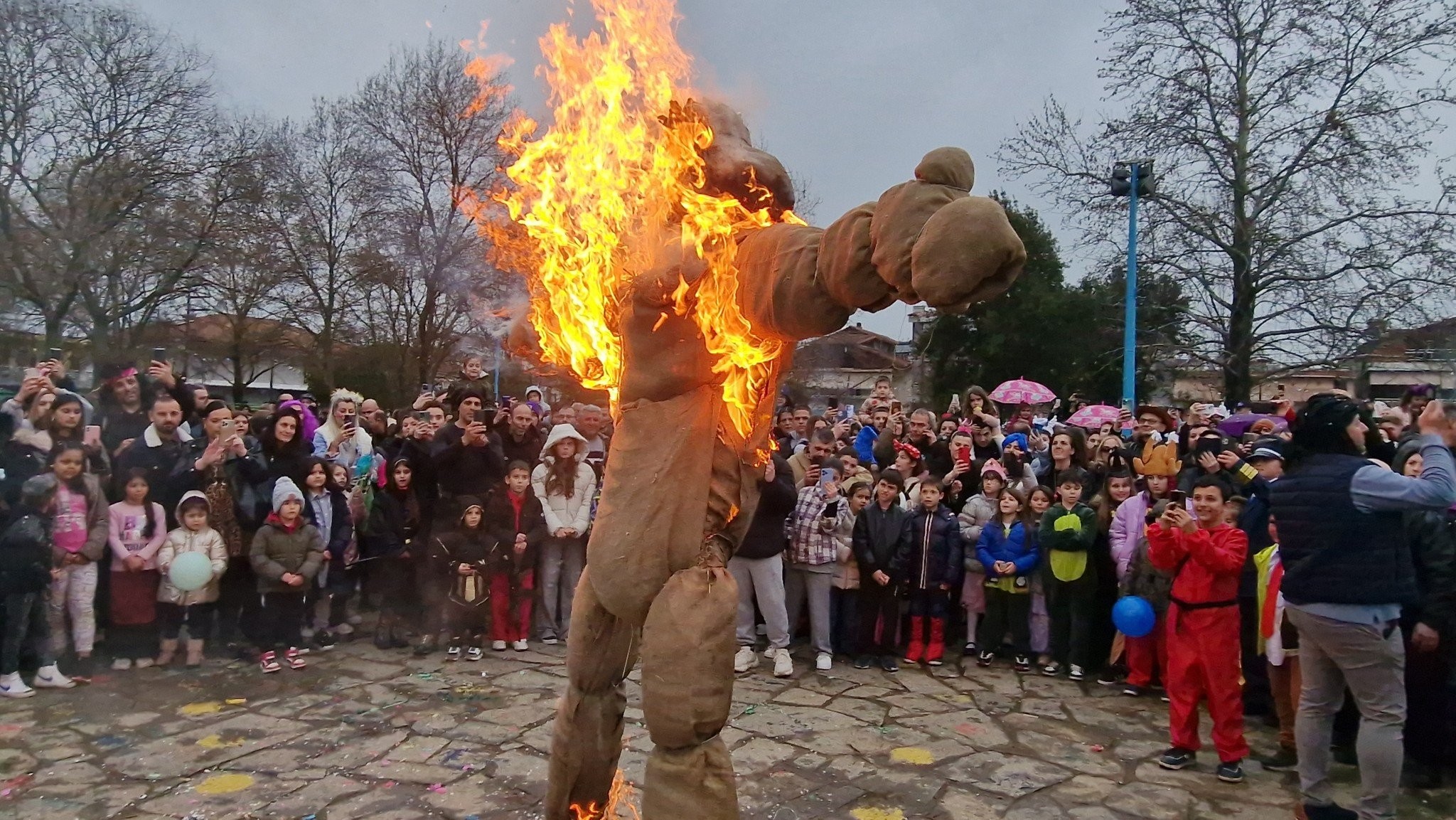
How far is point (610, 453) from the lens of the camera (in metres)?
3.06

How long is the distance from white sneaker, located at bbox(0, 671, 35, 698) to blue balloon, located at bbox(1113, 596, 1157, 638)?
7.42 metres

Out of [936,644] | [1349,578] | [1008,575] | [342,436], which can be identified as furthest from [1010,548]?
[342,436]

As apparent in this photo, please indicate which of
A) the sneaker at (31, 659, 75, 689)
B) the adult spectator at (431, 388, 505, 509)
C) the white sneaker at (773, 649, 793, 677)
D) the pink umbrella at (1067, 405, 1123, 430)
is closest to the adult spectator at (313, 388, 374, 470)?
the adult spectator at (431, 388, 505, 509)

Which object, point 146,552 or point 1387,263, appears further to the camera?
point 1387,263

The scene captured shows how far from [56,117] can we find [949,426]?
17.5 metres

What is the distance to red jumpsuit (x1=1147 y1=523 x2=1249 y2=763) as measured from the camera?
16.6 feet

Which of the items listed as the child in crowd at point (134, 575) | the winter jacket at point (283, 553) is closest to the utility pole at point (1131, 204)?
the winter jacket at point (283, 553)

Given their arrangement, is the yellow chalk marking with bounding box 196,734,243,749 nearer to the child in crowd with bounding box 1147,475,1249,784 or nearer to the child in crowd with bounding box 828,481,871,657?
the child in crowd with bounding box 828,481,871,657

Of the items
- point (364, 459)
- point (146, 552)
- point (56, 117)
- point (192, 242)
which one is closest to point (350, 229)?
point (192, 242)

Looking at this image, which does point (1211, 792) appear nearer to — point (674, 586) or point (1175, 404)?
point (674, 586)

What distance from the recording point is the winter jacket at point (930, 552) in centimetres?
729

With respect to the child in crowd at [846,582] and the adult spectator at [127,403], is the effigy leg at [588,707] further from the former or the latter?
the adult spectator at [127,403]

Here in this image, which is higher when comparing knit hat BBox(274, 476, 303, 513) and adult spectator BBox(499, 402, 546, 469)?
adult spectator BBox(499, 402, 546, 469)

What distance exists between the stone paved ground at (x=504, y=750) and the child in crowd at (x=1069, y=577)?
296mm
